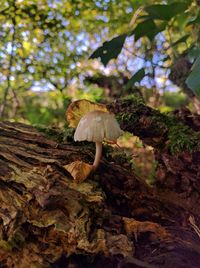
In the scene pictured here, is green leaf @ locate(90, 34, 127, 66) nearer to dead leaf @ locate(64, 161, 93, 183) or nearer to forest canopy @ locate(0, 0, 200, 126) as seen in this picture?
dead leaf @ locate(64, 161, 93, 183)

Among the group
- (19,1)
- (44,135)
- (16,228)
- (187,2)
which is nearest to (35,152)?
(44,135)

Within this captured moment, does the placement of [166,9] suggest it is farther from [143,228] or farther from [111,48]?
[143,228]

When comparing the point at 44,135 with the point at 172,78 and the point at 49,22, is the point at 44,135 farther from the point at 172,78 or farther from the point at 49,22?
the point at 49,22

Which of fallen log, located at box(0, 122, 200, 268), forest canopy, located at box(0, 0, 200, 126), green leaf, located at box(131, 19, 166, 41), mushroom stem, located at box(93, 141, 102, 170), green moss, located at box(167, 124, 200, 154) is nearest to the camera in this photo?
fallen log, located at box(0, 122, 200, 268)

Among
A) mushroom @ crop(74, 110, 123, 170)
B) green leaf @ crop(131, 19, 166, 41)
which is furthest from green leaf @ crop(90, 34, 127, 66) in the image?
mushroom @ crop(74, 110, 123, 170)

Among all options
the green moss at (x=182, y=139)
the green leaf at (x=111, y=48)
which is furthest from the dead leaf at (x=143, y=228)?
the green leaf at (x=111, y=48)

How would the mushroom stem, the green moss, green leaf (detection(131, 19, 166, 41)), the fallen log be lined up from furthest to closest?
green leaf (detection(131, 19, 166, 41)), the green moss, the mushroom stem, the fallen log

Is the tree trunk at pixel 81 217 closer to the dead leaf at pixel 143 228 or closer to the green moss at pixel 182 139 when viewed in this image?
the dead leaf at pixel 143 228
